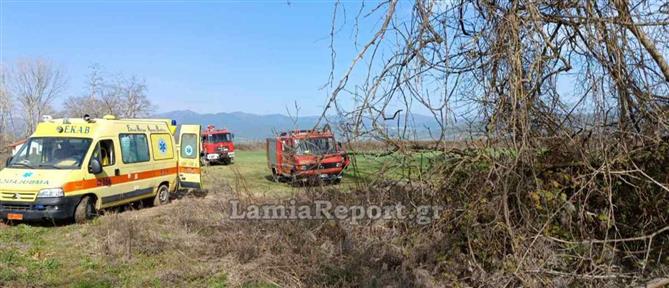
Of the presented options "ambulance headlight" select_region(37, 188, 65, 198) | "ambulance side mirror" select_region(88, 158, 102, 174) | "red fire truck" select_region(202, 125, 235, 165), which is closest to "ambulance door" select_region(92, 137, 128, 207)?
"ambulance side mirror" select_region(88, 158, 102, 174)

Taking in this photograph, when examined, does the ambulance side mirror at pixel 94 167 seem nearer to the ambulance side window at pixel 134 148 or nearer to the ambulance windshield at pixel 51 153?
the ambulance windshield at pixel 51 153

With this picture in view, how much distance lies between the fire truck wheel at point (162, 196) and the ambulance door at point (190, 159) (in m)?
0.74

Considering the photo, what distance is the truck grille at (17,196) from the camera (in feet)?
30.2

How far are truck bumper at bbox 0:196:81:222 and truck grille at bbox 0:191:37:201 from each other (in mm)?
79

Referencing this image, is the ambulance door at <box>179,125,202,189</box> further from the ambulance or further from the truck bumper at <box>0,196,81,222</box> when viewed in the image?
the truck bumper at <box>0,196,81,222</box>

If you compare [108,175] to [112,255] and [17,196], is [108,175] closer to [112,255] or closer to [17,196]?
[17,196]

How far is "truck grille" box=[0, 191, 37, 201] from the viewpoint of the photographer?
9.20 metres

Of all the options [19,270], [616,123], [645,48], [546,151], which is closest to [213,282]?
[19,270]

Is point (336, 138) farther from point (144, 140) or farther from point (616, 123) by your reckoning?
point (144, 140)

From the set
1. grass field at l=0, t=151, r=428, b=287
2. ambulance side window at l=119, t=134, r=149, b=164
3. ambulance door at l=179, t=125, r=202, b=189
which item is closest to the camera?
grass field at l=0, t=151, r=428, b=287

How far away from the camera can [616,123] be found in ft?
14.0

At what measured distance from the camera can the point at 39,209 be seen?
9156mm

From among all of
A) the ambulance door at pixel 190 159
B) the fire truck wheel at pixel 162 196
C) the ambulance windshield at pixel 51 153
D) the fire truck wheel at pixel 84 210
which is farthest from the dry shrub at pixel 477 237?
the ambulance door at pixel 190 159

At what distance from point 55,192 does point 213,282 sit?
5.25 metres
